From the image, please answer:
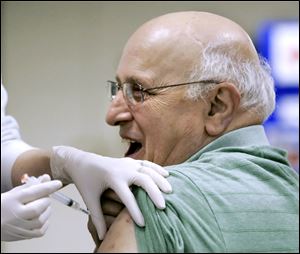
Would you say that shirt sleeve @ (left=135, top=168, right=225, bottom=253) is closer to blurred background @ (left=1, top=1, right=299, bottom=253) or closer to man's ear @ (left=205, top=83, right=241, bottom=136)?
man's ear @ (left=205, top=83, right=241, bottom=136)

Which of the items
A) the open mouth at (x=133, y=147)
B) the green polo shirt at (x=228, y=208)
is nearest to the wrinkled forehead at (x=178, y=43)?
the open mouth at (x=133, y=147)

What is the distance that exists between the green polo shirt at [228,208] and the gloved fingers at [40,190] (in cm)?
18

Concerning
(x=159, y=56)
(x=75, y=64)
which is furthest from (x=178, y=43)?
(x=75, y=64)

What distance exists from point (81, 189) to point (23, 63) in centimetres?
227

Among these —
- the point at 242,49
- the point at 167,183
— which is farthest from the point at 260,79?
the point at 167,183

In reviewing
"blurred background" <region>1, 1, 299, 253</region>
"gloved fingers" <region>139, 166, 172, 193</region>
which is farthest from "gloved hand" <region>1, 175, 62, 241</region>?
"blurred background" <region>1, 1, 299, 253</region>

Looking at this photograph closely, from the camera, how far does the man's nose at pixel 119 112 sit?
147 cm

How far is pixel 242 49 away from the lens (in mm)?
1415

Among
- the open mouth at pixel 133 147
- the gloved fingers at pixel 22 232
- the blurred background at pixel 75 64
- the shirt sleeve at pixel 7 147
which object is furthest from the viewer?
the blurred background at pixel 75 64

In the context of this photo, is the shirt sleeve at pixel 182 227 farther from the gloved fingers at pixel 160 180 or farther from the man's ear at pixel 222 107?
the man's ear at pixel 222 107

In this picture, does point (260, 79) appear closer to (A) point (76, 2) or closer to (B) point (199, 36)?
(B) point (199, 36)

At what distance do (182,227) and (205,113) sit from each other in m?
0.44

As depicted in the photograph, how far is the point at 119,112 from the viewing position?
1492 mm

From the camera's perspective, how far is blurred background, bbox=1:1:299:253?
3.44 m
